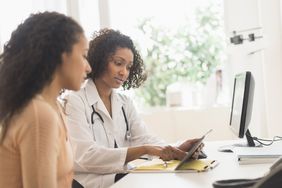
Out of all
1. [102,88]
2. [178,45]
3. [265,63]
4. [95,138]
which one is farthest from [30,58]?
[178,45]

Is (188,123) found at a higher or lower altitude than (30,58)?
lower

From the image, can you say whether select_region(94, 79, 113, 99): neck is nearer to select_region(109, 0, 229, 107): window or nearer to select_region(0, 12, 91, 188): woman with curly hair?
select_region(0, 12, 91, 188): woman with curly hair

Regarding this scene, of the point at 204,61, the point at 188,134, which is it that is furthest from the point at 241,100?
the point at 204,61

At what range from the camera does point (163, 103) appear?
3652mm

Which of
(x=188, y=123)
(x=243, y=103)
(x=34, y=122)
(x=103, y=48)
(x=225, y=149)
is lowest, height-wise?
(x=188, y=123)

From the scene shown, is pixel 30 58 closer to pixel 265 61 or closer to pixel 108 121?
pixel 108 121

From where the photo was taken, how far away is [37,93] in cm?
118

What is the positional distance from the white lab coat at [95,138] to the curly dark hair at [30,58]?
670 millimetres

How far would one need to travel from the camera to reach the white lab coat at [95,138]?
180 cm

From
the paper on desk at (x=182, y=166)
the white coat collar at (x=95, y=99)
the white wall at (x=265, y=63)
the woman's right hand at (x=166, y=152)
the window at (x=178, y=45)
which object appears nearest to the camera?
the paper on desk at (x=182, y=166)

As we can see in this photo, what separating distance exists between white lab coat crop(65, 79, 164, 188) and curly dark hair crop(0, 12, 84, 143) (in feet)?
2.20

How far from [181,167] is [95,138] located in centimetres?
48

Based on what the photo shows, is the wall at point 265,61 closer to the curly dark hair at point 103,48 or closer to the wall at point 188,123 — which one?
the wall at point 188,123

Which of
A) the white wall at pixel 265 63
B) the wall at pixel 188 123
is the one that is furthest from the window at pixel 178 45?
the white wall at pixel 265 63
